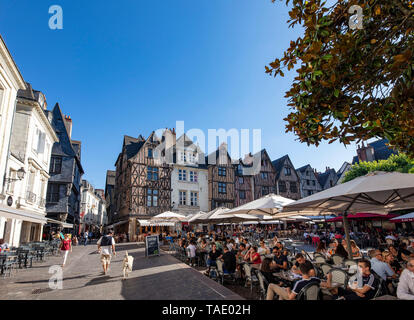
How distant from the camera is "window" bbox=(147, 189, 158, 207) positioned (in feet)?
85.2

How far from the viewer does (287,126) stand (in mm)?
3809

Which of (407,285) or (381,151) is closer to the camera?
(407,285)

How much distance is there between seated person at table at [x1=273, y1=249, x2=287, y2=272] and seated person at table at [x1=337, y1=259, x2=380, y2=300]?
1.90 meters

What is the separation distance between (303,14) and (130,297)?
6632 mm

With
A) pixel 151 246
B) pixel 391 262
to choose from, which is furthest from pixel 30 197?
pixel 391 262

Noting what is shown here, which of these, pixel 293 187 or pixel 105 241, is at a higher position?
pixel 293 187

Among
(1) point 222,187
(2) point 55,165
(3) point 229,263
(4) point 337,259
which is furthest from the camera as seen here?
(1) point 222,187

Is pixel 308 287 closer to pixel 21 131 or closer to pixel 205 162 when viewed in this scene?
pixel 21 131

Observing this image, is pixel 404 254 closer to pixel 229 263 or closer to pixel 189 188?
pixel 229 263

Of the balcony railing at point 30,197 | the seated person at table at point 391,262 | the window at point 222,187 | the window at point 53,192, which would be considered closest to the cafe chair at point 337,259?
the seated person at table at point 391,262

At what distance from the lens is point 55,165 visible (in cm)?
2438

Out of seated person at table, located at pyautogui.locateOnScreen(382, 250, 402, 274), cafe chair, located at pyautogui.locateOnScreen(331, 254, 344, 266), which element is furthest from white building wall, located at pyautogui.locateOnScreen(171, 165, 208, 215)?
seated person at table, located at pyautogui.locateOnScreen(382, 250, 402, 274)

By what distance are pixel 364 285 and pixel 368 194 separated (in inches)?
112
